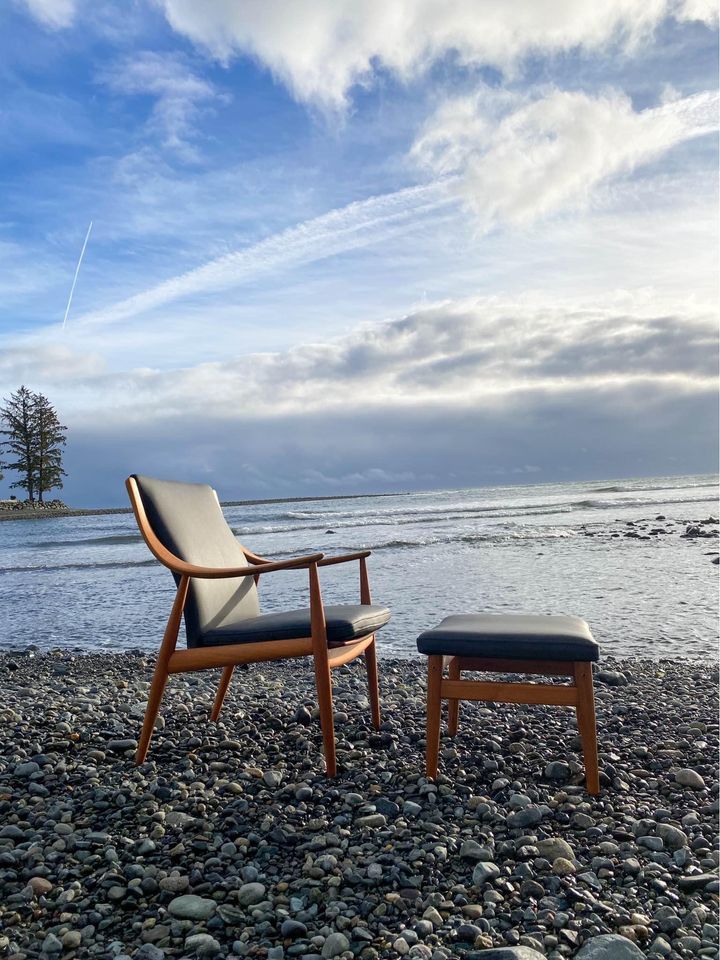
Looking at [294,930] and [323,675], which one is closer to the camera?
[294,930]

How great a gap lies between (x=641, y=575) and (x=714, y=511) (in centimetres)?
1377

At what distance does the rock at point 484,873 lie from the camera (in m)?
2.25

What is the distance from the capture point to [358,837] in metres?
2.52

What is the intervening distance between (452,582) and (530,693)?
265 inches

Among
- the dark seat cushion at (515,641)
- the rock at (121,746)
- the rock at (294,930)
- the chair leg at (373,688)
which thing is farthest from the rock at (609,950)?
the rock at (121,746)

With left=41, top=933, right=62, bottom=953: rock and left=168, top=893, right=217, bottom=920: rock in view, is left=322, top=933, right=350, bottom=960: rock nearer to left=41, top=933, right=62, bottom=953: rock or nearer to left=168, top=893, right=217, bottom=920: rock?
left=168, top=893, right=217, bottom=920: rock

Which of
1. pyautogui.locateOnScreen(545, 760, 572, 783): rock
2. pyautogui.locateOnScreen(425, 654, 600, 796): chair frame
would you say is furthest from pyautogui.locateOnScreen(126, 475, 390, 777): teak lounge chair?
pyautogui.locateOnScreen(545, 760, 572, 783): rock

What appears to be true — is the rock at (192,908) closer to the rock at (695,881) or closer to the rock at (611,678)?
the rock at (695,881)

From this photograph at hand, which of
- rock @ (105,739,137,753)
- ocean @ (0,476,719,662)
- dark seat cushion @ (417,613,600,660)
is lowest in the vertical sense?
ocean @ (0,476,719,662)

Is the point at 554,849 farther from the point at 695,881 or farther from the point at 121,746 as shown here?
the point at 121,746

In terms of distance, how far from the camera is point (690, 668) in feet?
16.8

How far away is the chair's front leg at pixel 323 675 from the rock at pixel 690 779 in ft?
4.56

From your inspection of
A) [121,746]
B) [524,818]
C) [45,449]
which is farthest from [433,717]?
[45,449]

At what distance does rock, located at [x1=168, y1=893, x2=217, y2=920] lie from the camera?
2.15 metres
